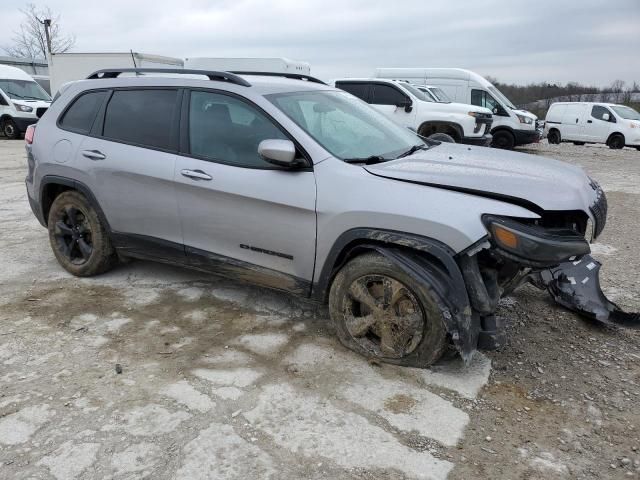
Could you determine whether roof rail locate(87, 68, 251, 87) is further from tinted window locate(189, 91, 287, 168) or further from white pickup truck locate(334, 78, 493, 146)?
white pickup truck locate(334, 78, 493, 146)

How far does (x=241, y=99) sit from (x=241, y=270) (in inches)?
46.2

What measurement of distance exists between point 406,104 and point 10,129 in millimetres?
13415

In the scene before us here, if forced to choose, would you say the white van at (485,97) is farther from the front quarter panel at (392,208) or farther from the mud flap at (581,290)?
the front quarter panel at (392,208)

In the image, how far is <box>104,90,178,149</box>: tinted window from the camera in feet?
13.1

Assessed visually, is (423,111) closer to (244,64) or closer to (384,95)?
(384,95)

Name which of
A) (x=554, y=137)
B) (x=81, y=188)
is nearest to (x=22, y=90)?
(x=81, y=188)

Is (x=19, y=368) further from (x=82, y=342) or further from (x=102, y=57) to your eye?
(x=102, y=57)

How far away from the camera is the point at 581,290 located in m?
3.94

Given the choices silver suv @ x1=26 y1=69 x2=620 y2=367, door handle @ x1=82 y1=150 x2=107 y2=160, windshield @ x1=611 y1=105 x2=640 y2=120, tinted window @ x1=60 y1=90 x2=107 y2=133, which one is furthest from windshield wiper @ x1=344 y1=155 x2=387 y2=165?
windshield @ x1=611 y1=105 x2=640 y2=120

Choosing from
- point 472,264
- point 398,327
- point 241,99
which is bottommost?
point 398,327

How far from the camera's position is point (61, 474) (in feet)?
7.78

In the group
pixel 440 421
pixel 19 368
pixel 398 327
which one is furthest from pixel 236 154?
pixel 440 421

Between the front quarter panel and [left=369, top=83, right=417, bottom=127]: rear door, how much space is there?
389 inches

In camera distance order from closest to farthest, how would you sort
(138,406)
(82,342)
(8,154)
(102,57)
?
(138,406) → (82,342) → (8,154) → (102,57)
